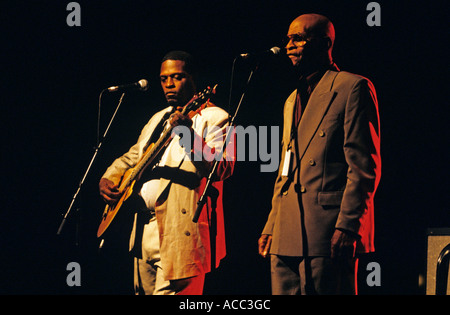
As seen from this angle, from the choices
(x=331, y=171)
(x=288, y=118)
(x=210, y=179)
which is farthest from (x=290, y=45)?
(x=210, y=179)

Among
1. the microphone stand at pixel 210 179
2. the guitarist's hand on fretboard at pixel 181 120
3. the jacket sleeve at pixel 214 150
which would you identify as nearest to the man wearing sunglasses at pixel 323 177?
the microphone stand at pixel 210 179

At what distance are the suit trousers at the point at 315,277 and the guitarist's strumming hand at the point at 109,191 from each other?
1.57m

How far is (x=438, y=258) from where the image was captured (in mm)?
3027

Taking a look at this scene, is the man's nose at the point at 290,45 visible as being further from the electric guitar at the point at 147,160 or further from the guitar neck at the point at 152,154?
the guitar neck at the point at 152,154

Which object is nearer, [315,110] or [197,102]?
[315,110]

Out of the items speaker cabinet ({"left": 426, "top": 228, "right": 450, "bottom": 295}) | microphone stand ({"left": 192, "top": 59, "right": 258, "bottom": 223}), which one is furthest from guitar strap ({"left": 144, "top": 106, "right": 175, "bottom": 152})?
speaker cabinet ({"left": 426, "top": 228, "right": 450, "bottom": 295})

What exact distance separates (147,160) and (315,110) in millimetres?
1400

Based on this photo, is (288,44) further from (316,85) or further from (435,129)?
(435,129)

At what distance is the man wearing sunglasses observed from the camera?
2650mm

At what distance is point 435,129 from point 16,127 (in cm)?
332

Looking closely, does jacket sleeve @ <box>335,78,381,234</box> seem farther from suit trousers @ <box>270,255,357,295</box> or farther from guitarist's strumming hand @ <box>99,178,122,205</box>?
guitarist's strumming hand @ <box>99,178,122,205</box>

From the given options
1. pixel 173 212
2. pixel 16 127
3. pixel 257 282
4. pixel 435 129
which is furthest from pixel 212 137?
pixel 16 127

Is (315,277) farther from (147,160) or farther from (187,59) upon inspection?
(187,59)

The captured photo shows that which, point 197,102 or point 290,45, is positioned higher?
point 290,45
